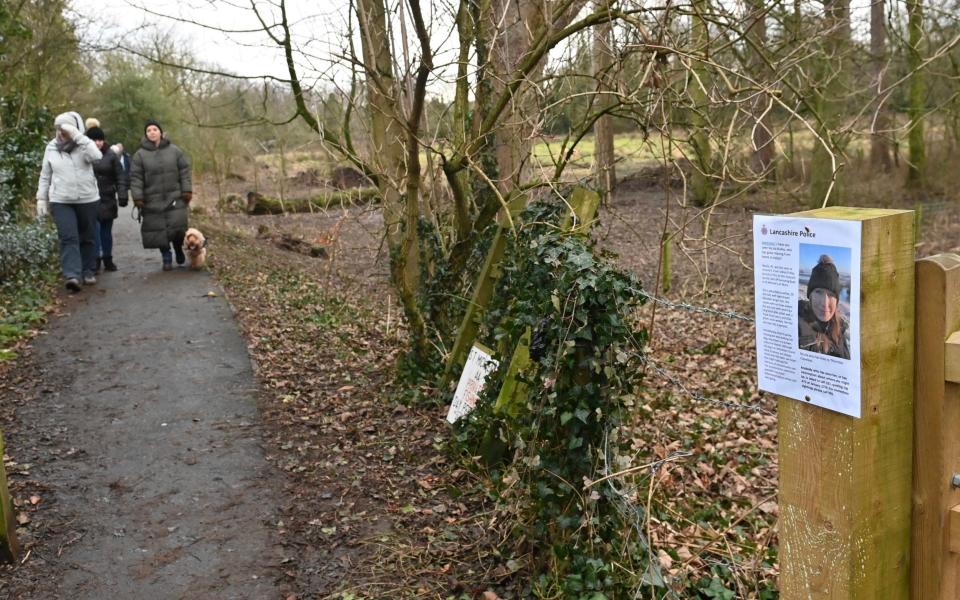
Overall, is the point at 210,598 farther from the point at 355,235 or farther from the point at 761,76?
the point at 355,235

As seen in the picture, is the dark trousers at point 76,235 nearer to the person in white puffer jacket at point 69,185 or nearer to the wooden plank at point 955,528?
the person in white puffer jacket at point 69,185

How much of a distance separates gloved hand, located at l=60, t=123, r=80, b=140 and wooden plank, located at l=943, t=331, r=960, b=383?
1030 cm

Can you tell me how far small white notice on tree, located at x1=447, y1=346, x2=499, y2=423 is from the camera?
19.2 feet

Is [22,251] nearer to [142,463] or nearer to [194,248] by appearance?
[194,248]

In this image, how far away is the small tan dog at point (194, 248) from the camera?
40.8ft

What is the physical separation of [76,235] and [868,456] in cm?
1046

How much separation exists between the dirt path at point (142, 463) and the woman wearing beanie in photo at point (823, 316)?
9.94 feet

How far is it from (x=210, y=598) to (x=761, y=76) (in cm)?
1029

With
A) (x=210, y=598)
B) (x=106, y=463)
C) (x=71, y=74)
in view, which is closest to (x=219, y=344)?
(x=106, y=463)

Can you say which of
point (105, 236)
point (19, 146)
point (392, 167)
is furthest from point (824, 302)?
point (19, 146)

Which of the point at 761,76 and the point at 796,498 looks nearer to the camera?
the point at 796,498

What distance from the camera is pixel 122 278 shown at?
39.9 feet

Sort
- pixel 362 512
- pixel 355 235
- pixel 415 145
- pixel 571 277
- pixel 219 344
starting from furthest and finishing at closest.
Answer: pixel 355 235 → pixel 219 344 → pixel 415 145 → pixel 362 512 → pixel 571 277

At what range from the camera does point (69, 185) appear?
10.4m
